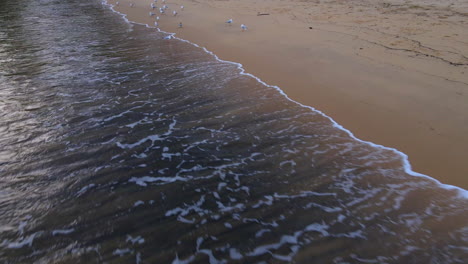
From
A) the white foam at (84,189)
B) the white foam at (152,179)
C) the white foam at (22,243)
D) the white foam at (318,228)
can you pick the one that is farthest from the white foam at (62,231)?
the white foam at (318,228)

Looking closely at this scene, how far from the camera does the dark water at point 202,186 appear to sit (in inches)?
116

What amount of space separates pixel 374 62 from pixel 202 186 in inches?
221

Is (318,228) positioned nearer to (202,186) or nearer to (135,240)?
(202,186)

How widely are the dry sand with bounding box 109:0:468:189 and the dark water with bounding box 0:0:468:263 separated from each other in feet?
1.84

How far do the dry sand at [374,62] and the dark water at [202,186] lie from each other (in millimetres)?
561

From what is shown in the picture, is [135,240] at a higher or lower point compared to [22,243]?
higher

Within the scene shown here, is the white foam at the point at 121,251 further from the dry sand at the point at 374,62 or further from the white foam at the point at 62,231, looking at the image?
the dry sand at the point at 374,62

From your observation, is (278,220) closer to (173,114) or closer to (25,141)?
(173,114)

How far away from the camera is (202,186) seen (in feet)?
12.6

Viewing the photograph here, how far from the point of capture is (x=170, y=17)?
48.8 ft

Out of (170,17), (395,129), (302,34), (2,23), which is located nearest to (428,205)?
(395,129)

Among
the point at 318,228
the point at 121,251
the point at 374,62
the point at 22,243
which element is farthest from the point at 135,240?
the point at 374,62

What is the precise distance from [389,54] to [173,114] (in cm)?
572

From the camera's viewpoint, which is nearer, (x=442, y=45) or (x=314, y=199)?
(x=314, y=199)
